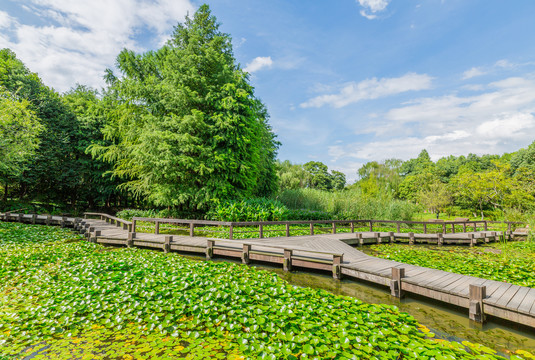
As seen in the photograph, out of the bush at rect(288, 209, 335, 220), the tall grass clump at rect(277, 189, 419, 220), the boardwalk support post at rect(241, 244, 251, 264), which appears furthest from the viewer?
the bush at rect(288, 209, 335, 220)

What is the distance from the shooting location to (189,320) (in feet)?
13.3

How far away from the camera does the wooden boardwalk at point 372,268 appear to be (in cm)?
433

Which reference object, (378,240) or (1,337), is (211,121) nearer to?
(378,240)

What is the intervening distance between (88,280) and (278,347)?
15.0ft

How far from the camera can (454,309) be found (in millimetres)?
4914

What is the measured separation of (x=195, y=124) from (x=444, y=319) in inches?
554

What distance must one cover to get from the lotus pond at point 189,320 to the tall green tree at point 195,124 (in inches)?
365

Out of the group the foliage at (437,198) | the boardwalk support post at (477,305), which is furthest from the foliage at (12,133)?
the foliage at (437,198)

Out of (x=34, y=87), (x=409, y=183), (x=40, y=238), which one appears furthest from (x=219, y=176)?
(x=409, y=183)

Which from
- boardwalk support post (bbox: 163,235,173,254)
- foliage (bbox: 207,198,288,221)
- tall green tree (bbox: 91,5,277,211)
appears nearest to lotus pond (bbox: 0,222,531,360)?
boardwalk support post (bbox: 163,235,173,254)

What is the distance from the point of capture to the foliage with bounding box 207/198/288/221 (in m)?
14.4

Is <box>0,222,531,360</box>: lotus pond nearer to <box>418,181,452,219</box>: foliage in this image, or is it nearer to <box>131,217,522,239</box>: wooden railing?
<box>131,217,522,239</box>: wooden railing

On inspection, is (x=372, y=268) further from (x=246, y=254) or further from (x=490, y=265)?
(x=490, y=265)

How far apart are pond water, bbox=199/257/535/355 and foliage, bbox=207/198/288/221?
7887 mm
